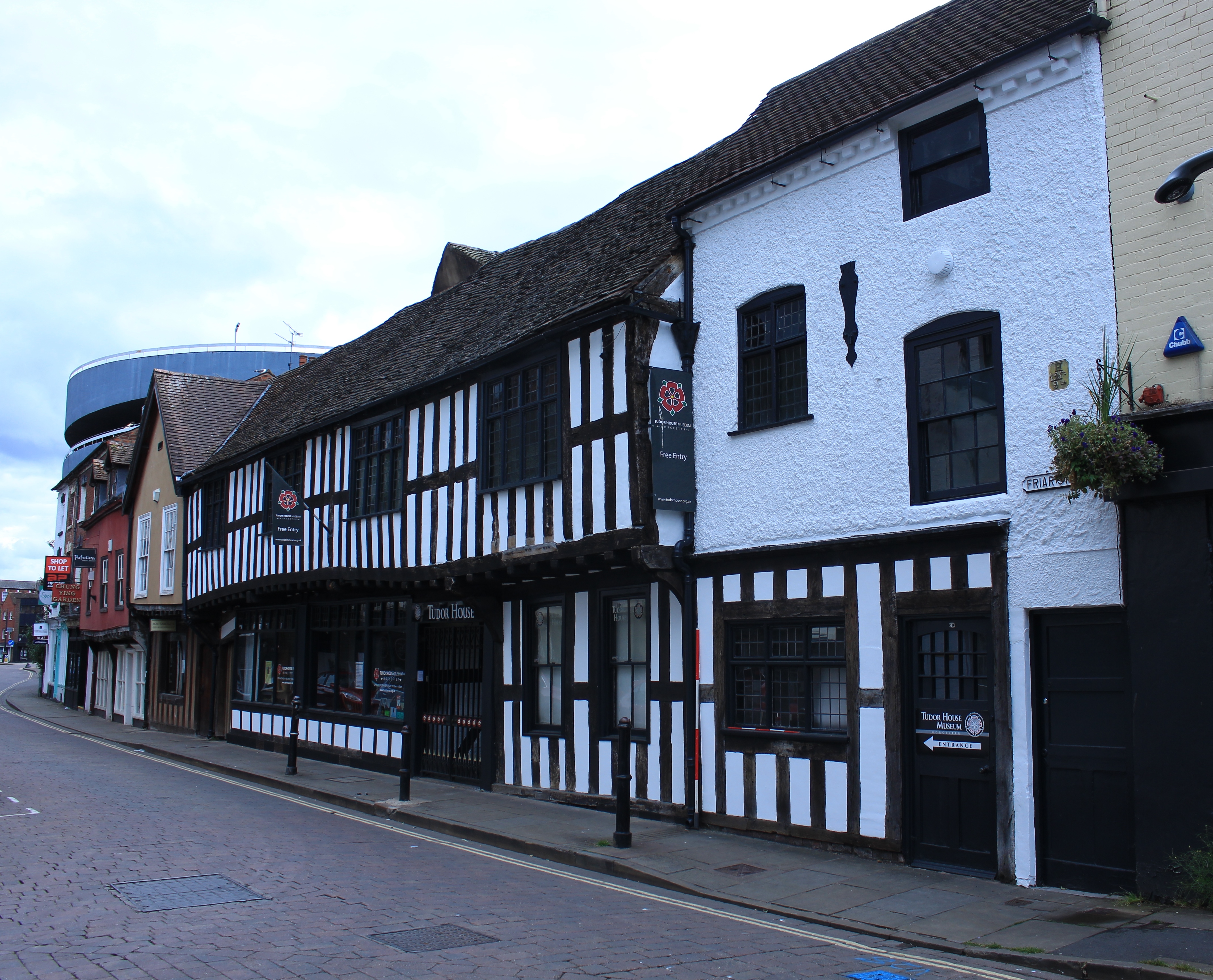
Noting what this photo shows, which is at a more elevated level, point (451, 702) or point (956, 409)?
point (956, 409)

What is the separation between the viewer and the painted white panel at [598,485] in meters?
12.5

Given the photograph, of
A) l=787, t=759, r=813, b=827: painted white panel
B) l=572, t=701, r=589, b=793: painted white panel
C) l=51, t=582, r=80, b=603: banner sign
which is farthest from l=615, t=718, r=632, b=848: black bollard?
l=51, t=582, r=80, b=603: banner sign

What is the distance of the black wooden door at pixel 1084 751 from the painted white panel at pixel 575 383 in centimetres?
631

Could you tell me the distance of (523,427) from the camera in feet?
46.4

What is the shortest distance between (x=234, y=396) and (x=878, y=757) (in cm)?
2441

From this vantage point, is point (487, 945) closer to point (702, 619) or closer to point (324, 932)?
point (324, 932)

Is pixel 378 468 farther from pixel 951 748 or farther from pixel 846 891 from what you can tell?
pixel 846 891

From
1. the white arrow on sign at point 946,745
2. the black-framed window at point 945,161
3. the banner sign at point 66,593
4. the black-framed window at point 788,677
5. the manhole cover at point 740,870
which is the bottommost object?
the manhole cover at point 740,870

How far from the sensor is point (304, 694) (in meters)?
20.8

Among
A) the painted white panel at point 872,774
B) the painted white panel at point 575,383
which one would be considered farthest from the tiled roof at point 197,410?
the painted white panel at point 872,774

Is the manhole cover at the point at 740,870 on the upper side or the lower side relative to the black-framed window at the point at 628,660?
lower

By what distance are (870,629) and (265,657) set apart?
16578mm

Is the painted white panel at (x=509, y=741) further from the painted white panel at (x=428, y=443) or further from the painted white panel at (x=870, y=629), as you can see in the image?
the painted white panel at (x=870, y=629)

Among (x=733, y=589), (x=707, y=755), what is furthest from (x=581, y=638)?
(x=733, y=589)
